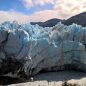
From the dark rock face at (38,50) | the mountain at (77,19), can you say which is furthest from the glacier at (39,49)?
the mountain at (77,19)

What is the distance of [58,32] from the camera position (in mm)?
19672

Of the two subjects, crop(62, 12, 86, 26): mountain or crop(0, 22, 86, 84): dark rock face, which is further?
crop(62, 12, 86, 26): mountain

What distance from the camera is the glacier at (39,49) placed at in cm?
1812

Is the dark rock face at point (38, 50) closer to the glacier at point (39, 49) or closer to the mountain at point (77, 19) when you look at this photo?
the glacier at point (39, 49)

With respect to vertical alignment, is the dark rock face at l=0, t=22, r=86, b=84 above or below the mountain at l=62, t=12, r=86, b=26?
below

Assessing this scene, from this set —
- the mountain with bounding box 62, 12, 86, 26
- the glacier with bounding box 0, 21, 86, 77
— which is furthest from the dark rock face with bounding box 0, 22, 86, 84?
the mountain with bounding box 62, 12, 86, 26

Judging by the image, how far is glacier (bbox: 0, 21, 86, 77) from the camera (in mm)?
18125

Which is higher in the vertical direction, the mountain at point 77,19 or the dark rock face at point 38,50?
the mountain at point 77,19

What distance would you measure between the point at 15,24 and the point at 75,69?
195 inches

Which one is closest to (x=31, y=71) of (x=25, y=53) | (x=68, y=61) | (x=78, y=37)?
(x=25, y=53)

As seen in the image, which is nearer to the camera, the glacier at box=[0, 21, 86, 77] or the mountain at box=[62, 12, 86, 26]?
the glacier at box=[0, 21, 86, 77]

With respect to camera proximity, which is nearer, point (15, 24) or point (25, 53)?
point (25, 53)

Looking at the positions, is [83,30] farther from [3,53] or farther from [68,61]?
[3,53]

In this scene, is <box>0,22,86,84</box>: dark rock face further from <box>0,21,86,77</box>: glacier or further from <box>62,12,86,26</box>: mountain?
<box>62,12,86,26</box>: mountain
